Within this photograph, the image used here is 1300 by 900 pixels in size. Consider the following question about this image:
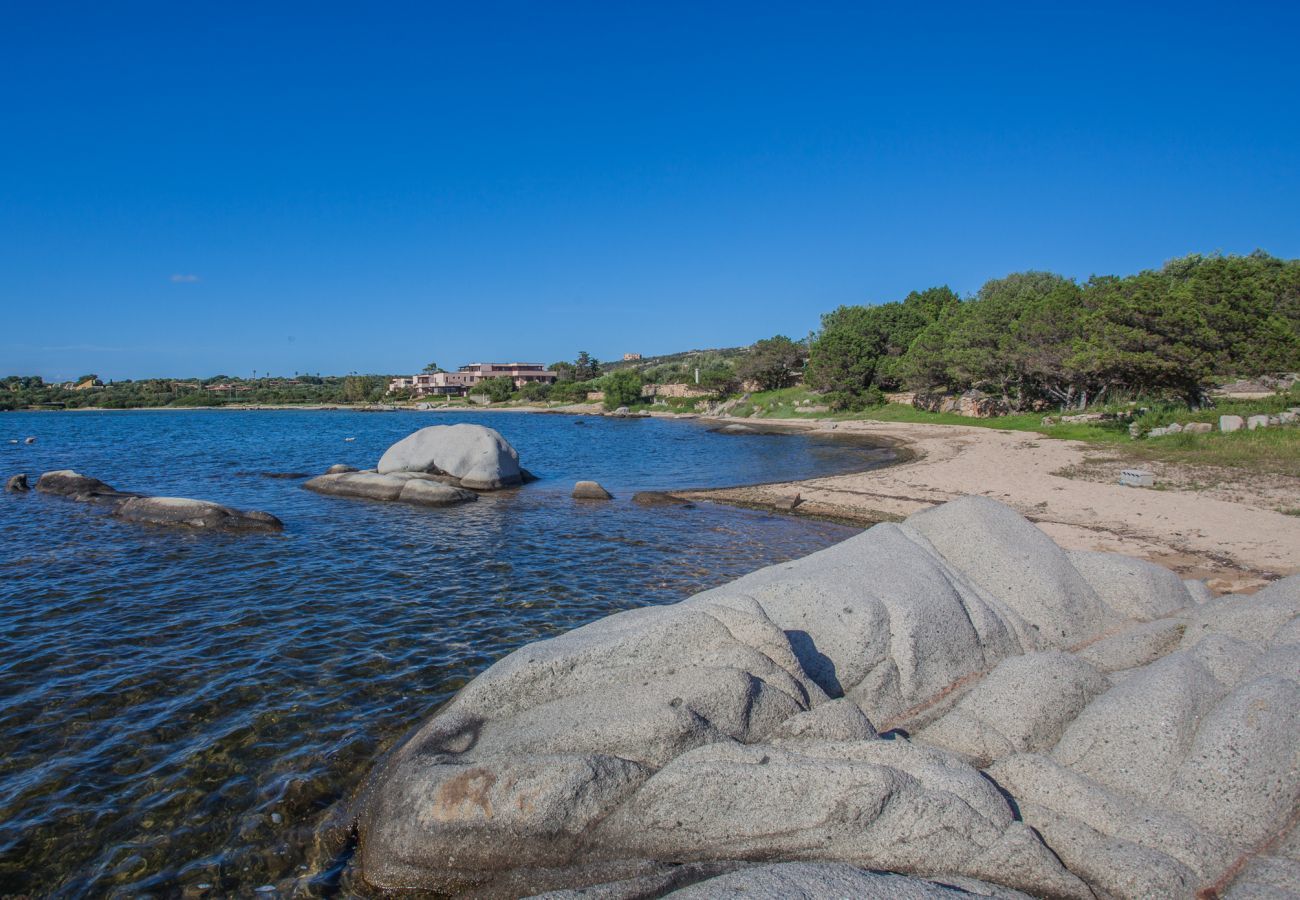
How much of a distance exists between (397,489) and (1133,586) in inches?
860

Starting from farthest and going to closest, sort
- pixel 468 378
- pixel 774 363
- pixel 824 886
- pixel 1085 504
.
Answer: pixel 468 378 < pixel 774 363 < pixel 1085 504 < pixel 824 886

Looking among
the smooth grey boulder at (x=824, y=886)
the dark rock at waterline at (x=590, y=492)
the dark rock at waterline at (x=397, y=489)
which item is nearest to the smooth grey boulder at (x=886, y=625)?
the smooth grey boulder at (x=824, y=886)

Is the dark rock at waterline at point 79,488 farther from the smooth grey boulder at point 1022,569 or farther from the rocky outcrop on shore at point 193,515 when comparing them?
the smooth grey boulder at point 1022,569

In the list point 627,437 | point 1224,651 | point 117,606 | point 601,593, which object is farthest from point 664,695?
point 627,437

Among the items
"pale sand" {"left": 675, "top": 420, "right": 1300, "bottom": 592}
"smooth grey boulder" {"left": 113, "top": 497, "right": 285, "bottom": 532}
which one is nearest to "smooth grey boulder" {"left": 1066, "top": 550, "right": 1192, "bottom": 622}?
"pale sand" {"left": 675, "top": 420, "right": 1300, "bottom": 592}

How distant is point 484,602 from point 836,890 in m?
9.77

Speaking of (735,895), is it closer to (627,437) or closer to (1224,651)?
(1224,651)

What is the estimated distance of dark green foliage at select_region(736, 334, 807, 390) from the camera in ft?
325

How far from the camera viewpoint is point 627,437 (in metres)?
61.6

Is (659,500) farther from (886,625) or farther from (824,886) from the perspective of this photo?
(824,886)

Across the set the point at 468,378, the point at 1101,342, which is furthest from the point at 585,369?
the point at 1101,342

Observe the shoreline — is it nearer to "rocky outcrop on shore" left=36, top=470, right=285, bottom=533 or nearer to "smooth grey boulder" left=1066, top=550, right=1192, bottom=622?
"smooth grey boulder" left=1066, top=550, right=1192, bottom=622

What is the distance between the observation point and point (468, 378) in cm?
18950

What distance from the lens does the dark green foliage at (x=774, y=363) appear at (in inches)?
3903
